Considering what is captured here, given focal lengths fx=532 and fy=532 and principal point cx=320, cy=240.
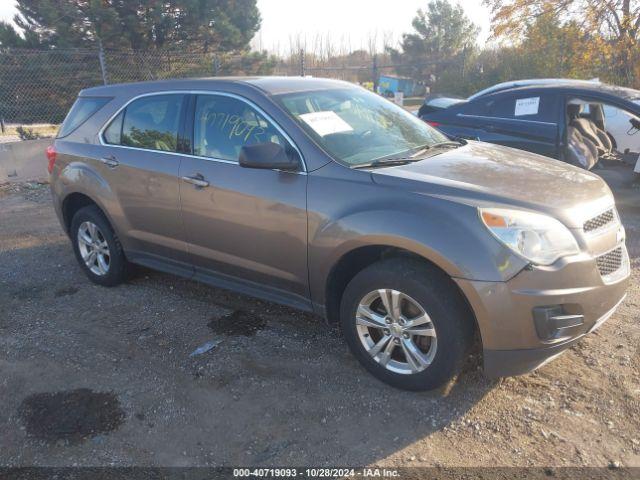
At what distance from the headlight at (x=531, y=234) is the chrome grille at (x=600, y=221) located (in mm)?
185

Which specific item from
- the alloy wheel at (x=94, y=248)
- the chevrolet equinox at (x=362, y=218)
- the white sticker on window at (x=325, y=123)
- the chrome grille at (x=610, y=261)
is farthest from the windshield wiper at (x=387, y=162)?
the alloy wheel at (x=94, y=248)

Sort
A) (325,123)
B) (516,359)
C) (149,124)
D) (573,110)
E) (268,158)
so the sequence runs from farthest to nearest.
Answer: (573,110)
(149,124)
(325,123)
(268,158)
(516,359)

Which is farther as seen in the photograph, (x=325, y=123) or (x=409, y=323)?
(x=325, y=123)

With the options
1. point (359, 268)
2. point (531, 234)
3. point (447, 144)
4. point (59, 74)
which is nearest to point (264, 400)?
point (359, 268)

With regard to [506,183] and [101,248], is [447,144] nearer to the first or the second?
[506,183]

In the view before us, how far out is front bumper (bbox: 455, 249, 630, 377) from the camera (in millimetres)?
2598

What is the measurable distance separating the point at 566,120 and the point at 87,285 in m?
5.42

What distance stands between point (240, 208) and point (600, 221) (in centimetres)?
216

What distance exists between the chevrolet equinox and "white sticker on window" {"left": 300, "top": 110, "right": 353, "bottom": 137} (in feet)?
0.04

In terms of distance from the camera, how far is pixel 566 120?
6.09m

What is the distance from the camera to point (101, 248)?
188 inches

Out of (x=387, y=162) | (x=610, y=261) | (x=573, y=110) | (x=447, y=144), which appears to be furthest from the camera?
(x=573, y=110)

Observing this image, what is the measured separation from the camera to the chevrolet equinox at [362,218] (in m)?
2.68

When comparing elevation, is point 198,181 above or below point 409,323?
above
